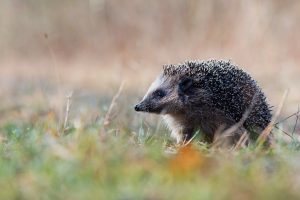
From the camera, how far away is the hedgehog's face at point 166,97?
715cm

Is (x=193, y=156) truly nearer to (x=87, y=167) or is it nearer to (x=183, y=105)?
(x=87, y=167)

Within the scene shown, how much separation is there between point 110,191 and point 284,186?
30.9 inches

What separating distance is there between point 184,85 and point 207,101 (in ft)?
1.04

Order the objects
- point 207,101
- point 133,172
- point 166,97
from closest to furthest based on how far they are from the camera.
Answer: point 133,172, point 207,101, point 166,97

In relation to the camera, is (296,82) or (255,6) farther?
(255,6)

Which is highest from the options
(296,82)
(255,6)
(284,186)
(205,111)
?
(255,6)

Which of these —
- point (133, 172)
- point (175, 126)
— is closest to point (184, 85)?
point (175, 126)

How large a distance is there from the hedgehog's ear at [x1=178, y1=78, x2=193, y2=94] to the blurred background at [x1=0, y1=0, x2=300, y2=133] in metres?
4.56

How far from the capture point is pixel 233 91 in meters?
6.81

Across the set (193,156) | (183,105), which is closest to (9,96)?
(183,105)

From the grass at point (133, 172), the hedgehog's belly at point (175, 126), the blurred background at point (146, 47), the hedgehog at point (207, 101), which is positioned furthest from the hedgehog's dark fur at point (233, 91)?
the blurred background at point (146, 47)

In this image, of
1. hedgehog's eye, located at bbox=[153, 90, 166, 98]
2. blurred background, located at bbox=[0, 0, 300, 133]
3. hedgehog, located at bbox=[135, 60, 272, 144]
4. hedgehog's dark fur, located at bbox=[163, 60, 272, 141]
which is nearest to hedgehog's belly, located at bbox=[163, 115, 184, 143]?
hedgehog, located at bbox=[135, 60, 272, 144]

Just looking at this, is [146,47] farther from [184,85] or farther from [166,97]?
[184,85]

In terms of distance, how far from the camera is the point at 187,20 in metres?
16.5
